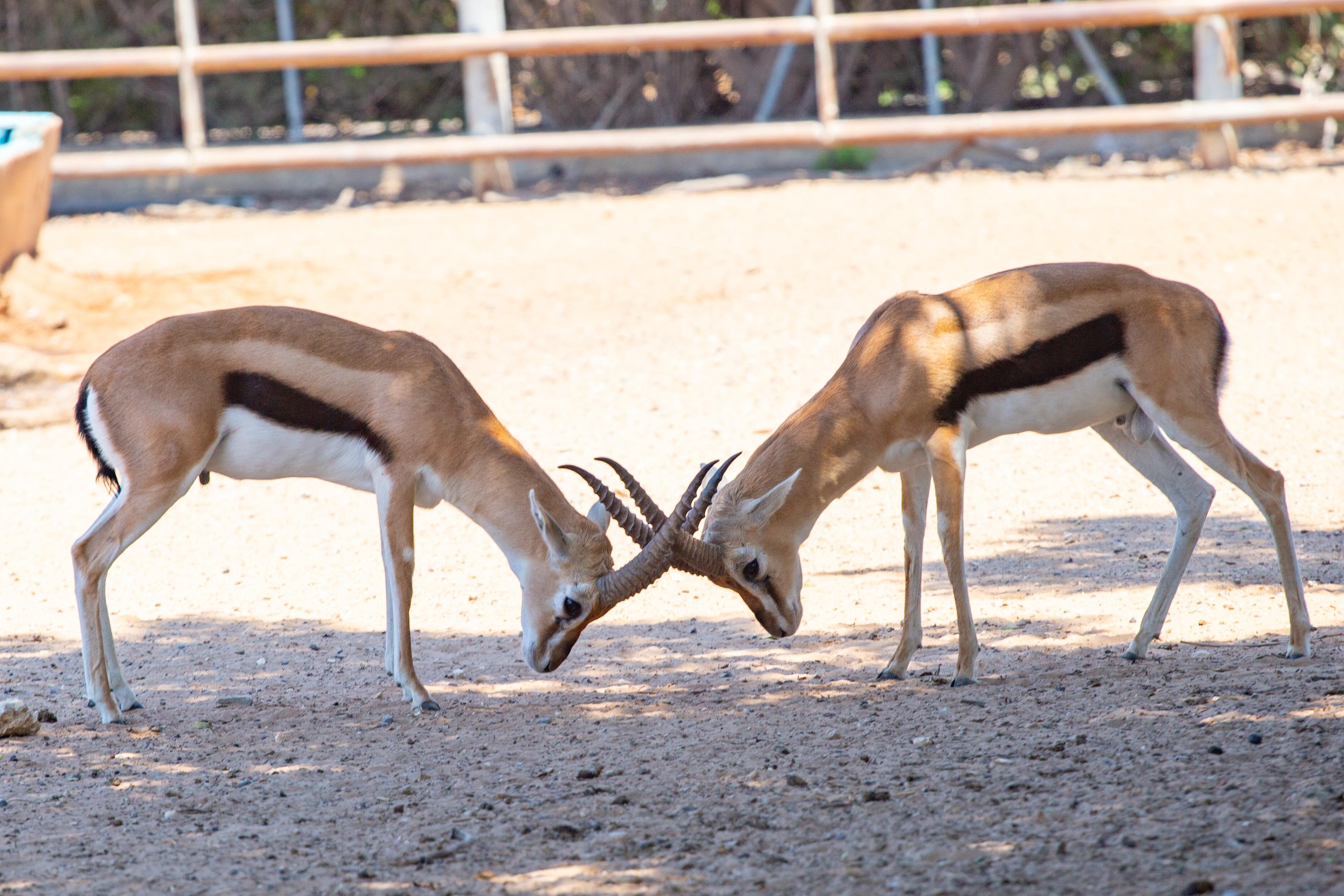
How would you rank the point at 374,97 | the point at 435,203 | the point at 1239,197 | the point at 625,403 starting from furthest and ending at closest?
the point at 374,97 → the point at 435,203 → the point at 1239,197 → the point at 625,403

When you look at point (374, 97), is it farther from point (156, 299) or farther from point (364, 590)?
point (364, 590)

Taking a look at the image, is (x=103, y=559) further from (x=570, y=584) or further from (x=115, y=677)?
(x=570, y=584)

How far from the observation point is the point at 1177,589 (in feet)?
19.5

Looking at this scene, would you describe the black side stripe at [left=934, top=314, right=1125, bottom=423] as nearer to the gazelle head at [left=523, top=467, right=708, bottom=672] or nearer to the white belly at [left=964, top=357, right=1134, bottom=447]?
the white belly at [left=964, top=357, right=1134, bottom=447]

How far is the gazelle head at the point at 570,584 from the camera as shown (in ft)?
16.9

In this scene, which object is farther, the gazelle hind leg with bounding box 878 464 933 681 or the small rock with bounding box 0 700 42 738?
the gazelle hind leg with bounding box 878 464 933 681

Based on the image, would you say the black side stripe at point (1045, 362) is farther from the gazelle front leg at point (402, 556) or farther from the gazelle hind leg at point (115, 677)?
the gazelle hind leg at point (115, 677)

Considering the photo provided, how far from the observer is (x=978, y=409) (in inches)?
212

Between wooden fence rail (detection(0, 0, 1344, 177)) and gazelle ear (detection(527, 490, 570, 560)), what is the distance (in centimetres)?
997

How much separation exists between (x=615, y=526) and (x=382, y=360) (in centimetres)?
226

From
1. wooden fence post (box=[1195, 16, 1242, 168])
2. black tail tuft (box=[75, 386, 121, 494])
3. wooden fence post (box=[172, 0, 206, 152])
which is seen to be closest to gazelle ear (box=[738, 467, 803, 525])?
black tail tuft (box=[75, 386, 121, 494])

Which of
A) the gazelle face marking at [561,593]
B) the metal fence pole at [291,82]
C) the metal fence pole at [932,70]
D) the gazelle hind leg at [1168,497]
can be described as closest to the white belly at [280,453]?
the gazelle face marking at [561,593]

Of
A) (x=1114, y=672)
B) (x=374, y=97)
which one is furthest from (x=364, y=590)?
(x=374, y=97)

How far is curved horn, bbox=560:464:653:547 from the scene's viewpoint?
16.4ft
